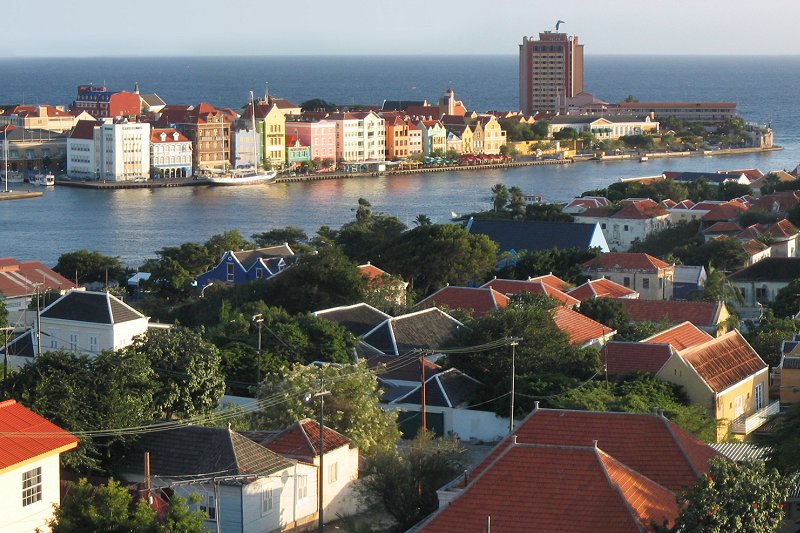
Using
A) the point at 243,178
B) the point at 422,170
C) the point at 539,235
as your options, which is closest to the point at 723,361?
the point at 539,235

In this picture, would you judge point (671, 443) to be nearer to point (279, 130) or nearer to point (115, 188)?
point (115, 188)

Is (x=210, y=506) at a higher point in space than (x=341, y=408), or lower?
lower

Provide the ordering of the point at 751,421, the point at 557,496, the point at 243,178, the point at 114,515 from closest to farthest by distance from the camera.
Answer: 1. the point at 114,515
2. the point at 557,496
3. the point at 751,421
4. the point at 243,178

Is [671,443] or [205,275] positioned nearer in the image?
[671,443]

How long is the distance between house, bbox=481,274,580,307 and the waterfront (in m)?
11.7

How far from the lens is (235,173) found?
1891 inches

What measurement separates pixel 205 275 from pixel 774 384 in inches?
401

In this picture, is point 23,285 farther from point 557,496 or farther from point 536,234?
point 557,496

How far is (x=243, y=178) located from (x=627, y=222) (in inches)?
837

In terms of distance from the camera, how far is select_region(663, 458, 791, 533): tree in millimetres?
7102

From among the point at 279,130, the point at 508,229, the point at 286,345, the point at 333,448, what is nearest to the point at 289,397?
the point at 333,448

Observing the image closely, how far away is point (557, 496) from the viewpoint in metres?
7.61

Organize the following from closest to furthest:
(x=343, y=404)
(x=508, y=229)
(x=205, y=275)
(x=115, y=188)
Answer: (x=343, y=404), (x=205, y=275), (x=508, y=229), (x=115, y=188)

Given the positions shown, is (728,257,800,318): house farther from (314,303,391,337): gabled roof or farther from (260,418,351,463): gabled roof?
(260,418,351,463): gabled roof
